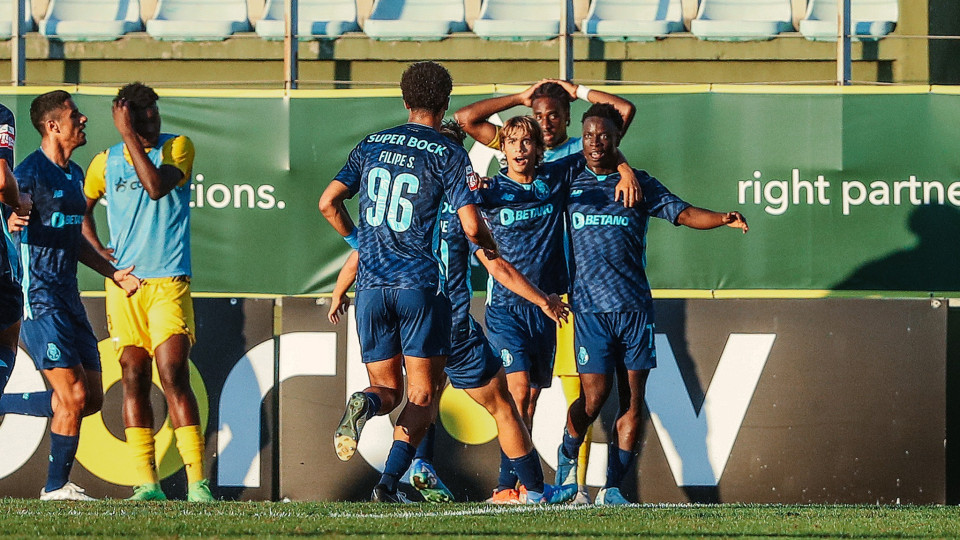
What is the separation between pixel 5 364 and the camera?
7055 millimetres

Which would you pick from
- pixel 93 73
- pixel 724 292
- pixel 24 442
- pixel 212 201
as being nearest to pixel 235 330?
pixel 212 201

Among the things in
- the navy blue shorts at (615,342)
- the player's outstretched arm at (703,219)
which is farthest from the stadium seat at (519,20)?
the navy blue shorts at (615,342)

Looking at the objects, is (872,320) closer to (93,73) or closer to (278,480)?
(278,480)

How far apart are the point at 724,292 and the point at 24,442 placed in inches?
173

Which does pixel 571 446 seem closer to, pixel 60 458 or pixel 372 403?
pixel 372 403

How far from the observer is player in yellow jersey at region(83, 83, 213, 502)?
26.5ft

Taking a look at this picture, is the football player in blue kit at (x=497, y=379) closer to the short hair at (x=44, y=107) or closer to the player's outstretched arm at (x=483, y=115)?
the player's outstretched arm at (x=483, y=115)

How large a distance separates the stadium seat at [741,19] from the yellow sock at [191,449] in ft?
20.8

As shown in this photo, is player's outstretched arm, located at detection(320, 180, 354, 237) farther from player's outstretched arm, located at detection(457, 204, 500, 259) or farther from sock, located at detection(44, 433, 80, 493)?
sock, located at detection(44, 433, 80, 493)

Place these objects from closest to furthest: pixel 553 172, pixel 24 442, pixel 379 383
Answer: pixel 379 383 < pixel 553 172 < pixel 24 442

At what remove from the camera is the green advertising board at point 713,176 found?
29.1 ft

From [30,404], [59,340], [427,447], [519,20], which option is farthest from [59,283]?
[519,20]

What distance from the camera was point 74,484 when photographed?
8.44 metres

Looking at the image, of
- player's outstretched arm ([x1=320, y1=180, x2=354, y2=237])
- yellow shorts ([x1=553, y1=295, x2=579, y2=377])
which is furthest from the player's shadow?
player's outstretched arm ([x1=320, y1=180, x2=354, y2=237])
